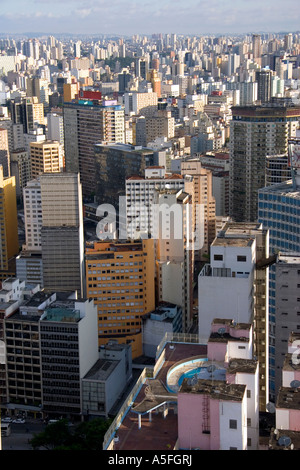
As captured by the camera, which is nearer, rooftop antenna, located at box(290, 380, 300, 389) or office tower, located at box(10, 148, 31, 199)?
rooftop antenna, located at box(290, 380, 300, 389)

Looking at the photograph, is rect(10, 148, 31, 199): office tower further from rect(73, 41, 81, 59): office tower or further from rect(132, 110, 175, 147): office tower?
rect(73, 41, 81, 59): office tower

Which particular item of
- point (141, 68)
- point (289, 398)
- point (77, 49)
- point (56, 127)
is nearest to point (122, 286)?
point (289, 398)

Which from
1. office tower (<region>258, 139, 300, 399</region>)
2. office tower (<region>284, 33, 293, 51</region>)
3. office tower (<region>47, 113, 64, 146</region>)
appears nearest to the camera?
office tower (<region>258, 139, 300, 399</region>)

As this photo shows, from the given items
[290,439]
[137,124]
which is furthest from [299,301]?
[137,124]

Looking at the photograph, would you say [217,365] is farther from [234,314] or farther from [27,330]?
[27,330]

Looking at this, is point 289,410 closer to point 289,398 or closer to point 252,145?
point 289,398

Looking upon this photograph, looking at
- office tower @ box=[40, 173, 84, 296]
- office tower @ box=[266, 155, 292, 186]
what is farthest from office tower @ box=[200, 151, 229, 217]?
office tower @ box=[40, 173, 84, 296]

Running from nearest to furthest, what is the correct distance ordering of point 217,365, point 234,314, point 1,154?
1. point 217,365
2. point 234,314
3. point 1,154
